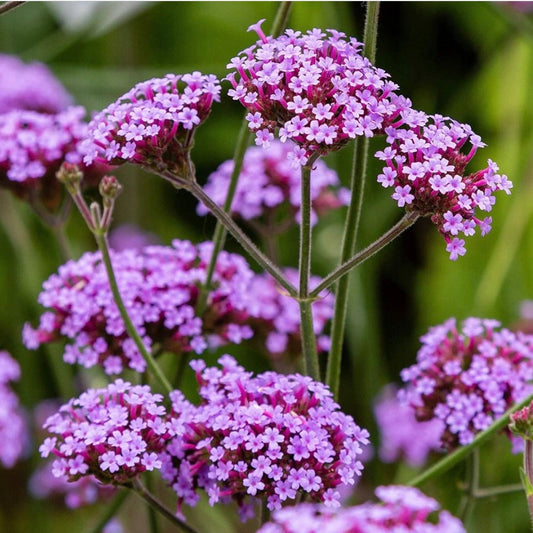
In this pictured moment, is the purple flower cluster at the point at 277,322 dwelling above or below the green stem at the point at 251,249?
above

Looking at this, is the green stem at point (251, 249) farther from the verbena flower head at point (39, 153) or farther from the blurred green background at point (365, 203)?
the blurred green background at point (365, 203)

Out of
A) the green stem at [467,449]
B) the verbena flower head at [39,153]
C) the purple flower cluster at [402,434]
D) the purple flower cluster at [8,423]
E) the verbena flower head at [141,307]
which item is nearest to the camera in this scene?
the green stem at [467,449]

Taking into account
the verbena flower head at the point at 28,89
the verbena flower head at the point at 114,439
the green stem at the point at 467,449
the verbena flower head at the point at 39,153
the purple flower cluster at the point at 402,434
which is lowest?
the verbena flower head at the point at 114,439

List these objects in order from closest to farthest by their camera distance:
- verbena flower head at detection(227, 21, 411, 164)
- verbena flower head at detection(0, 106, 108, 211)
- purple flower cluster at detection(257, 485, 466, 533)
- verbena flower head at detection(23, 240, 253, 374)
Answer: purple flower cluster at detection(257, 485, 466, 533)
verbena flower head at detection(227, 21, 411, 164)
verbena flower head at detection(23, 240, 253, 374)
verbena flower head at detection(0, 106, 108, 211)

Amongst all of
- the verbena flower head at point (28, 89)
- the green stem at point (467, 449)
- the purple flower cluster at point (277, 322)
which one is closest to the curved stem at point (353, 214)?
the green stem at point (467, 449)

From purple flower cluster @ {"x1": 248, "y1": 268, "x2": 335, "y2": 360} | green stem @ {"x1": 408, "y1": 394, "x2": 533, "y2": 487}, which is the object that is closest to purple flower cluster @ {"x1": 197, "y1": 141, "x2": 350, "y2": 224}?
purple flower cluster @ {"x1": 248, "y1": 268, "x2": 335, "y2": 360}

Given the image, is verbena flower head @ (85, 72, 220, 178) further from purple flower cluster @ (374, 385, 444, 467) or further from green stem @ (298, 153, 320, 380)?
purple flower cluster @ (374, 385, 444, 467)

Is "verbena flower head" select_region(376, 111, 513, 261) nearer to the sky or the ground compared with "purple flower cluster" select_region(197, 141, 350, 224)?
nearer to the ground
